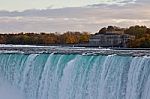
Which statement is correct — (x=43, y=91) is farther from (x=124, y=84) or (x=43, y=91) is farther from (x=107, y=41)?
(x=107, y=41)

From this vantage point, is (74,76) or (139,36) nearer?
(74,76)

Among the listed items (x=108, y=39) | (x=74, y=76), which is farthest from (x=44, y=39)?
(x=74, y=76)

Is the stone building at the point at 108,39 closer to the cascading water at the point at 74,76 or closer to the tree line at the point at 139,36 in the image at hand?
the tree line at the point at 139,36

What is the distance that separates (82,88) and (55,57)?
351 cm

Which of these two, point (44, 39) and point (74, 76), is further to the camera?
point (44, 39)

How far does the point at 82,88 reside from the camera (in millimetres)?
23156

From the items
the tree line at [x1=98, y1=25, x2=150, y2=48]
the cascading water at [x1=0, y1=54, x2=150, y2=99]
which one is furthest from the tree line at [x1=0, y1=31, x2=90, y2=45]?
the cascading water at [x1=0, y1=54, x2=150, y2=99]

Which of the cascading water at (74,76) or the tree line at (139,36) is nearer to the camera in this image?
the cascading water at (74,76)

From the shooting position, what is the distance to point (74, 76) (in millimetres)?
24000

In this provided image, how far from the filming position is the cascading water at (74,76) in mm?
20188

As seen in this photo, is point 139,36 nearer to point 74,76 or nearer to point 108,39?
point 108,39

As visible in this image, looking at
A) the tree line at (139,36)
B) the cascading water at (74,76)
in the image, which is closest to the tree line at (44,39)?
the tree line at (139,36)

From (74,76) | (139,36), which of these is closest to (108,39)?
(139,36)

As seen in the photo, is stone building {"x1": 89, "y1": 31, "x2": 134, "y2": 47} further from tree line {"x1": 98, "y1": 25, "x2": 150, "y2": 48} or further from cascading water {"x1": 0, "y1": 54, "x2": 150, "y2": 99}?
cascading water {"x1": 0, "y1": 54, "x2": 150, "y2": 99}
